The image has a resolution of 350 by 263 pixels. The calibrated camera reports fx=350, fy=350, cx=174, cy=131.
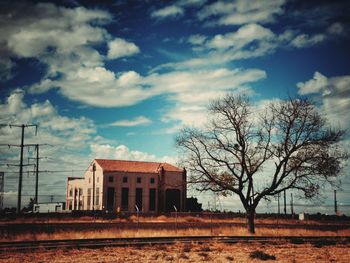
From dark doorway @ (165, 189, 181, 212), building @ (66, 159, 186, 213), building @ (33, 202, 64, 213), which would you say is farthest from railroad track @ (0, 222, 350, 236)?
dark doorway @ (165, 189, 181, 212)

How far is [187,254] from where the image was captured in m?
14.4

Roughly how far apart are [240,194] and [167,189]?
151 ft

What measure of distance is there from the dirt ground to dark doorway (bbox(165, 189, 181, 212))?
179ft

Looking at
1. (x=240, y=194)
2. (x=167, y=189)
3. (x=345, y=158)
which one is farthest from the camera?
(x=167, y=189)

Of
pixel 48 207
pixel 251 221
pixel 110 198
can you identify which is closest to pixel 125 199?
pixel 110 198

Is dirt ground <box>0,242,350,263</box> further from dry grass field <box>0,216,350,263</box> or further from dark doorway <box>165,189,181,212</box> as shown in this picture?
dark doorway <box>165,189,181,212</box>

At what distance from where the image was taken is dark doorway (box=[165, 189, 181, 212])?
70.8 meters

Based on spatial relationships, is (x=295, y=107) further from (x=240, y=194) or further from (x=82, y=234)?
A: (x=82, y=234)

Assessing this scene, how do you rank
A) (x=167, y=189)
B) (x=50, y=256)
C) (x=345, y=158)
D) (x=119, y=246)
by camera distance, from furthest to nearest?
(x=167, y=189)
(x=345, y=158)
(x=119, y=246)
(x=50, y=256)

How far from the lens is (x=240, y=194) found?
26.6 meters

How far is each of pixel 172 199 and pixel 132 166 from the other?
1075 centimetres

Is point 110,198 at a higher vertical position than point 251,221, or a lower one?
higher

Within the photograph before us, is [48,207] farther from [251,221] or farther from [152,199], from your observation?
[251,221]

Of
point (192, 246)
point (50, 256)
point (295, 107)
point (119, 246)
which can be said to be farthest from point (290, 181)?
point (50, 256)
